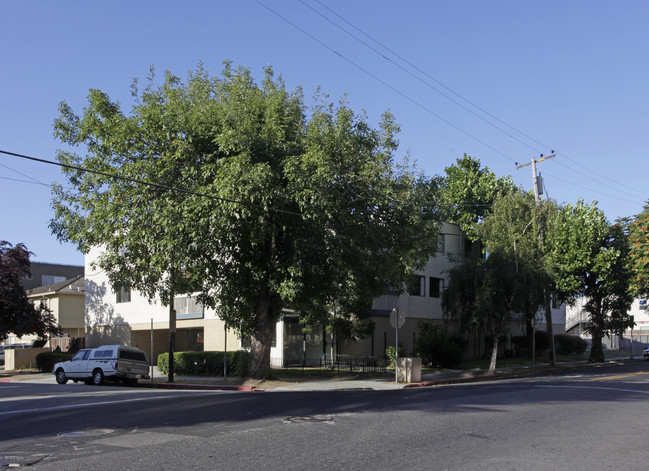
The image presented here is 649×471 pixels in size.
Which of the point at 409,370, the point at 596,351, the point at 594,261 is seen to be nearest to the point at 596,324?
the point at 596,351

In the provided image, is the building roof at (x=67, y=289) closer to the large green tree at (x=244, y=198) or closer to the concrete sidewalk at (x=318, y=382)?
the concrete sidewalk at (x=318, y=382)

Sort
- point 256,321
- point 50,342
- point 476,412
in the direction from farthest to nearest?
point 50,342 < point 256,321 < point 476,412

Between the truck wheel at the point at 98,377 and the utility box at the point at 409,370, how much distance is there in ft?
40.7

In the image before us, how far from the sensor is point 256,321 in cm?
2333

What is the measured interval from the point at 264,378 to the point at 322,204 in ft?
28.3

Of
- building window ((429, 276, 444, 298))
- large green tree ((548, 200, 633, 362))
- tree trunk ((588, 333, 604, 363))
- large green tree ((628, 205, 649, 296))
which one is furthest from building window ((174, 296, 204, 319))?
tree trunk ((588, 333, 604, 363))

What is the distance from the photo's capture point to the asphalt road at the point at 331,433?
7.84 meters

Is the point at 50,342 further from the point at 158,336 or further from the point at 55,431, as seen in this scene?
the point at 55,431

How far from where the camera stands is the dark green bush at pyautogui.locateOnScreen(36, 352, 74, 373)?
116ft

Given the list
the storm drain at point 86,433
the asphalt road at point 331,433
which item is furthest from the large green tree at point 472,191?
the storm drain at point 86,433

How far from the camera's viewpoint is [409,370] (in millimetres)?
24016

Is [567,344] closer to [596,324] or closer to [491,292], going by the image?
[596,324]

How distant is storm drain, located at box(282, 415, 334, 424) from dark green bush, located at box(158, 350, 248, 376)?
583 inches

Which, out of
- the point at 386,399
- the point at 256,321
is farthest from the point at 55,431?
the point at 256,321
